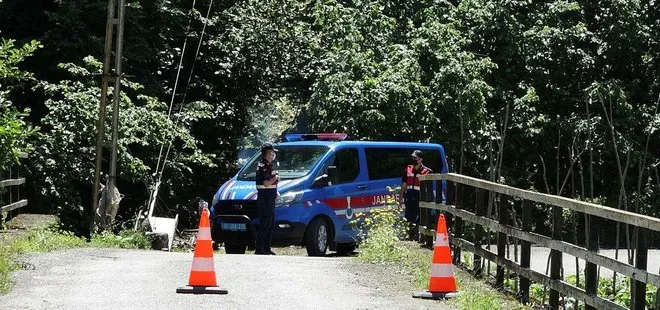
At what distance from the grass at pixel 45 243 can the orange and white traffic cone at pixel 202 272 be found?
5.68 feet

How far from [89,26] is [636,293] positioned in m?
20.4

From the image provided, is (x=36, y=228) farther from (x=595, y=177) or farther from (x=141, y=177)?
(x=595, y=177)

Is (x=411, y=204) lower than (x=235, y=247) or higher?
higher

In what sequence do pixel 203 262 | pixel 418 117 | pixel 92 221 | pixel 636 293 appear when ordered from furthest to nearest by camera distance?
pixel 418 117
pixel 92 221
pixel 203 262
pixel 636 293

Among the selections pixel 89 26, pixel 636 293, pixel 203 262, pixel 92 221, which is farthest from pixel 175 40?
pixel 636 293

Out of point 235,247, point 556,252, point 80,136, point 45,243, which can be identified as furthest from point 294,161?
point 556,252

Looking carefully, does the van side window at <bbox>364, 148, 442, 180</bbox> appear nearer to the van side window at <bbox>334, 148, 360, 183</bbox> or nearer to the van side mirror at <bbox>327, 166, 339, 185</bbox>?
the van side window at <bbox>334, 148, 360, 183</bbox>

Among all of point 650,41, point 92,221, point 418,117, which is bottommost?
point 92,221

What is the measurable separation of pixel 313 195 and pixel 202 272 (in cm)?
737

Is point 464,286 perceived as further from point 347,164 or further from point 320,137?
point 320,137

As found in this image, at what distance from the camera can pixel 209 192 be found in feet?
99.2

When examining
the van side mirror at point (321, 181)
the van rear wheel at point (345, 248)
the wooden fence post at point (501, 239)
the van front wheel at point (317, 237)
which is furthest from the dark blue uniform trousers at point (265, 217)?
the wooden fence post at point (501, 239)

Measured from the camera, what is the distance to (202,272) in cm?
1098

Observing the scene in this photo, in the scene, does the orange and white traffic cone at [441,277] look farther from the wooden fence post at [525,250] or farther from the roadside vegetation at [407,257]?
the wooden fence post at [525,250]
